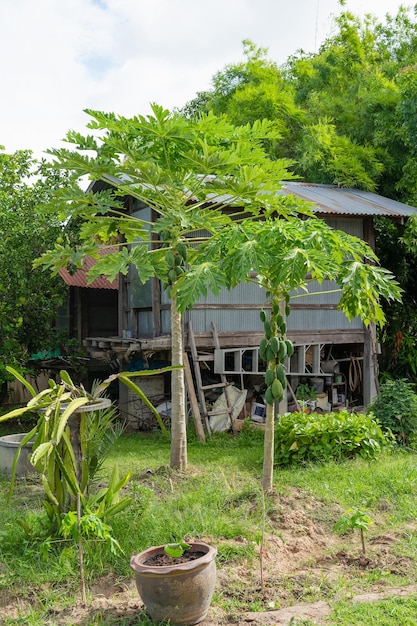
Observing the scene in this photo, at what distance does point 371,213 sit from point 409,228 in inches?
64.7

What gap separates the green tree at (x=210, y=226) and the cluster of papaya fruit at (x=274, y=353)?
33 mm

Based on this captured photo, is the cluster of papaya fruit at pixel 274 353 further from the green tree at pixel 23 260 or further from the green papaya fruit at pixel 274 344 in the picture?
the green tree at pixel 23 260

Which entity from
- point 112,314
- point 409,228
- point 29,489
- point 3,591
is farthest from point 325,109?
point 3,591

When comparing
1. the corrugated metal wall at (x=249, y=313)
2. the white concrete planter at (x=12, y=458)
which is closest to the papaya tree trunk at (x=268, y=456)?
the white concrete planter at (x=12, y=458)

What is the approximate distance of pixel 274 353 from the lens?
700 centimetres

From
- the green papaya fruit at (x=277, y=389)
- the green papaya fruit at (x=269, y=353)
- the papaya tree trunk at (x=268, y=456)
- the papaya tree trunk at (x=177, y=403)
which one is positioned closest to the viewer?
the green papaya fruit at (x=277, y=389)

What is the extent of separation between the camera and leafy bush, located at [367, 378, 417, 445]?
32.4 ft

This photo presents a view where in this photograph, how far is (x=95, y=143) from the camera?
7473 millimetres

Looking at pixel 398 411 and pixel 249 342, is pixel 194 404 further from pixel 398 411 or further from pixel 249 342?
pixel 398 411

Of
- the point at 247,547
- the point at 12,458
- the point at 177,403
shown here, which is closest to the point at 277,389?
the point at 247,547

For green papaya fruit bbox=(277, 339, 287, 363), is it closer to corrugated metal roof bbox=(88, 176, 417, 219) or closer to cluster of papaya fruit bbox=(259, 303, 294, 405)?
cluster of papaya fruit bbox=(259, 303, 294, 405)

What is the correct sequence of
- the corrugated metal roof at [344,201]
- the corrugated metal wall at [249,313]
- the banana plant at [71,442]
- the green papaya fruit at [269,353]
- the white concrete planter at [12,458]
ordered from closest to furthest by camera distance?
the banana plant at [71,442], the green papaya fruit at [269,353], the white concrete planter at [12,458], the corrugated metal wall at [249,313], the corrugated metal roof at [344,201]

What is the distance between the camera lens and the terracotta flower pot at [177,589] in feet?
14.4

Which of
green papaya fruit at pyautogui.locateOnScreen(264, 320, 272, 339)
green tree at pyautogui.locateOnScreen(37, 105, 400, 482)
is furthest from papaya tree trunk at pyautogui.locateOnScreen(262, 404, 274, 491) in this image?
green papaya fruit at pyautogui.locateOnScreen(264, 320, 272, 339)
